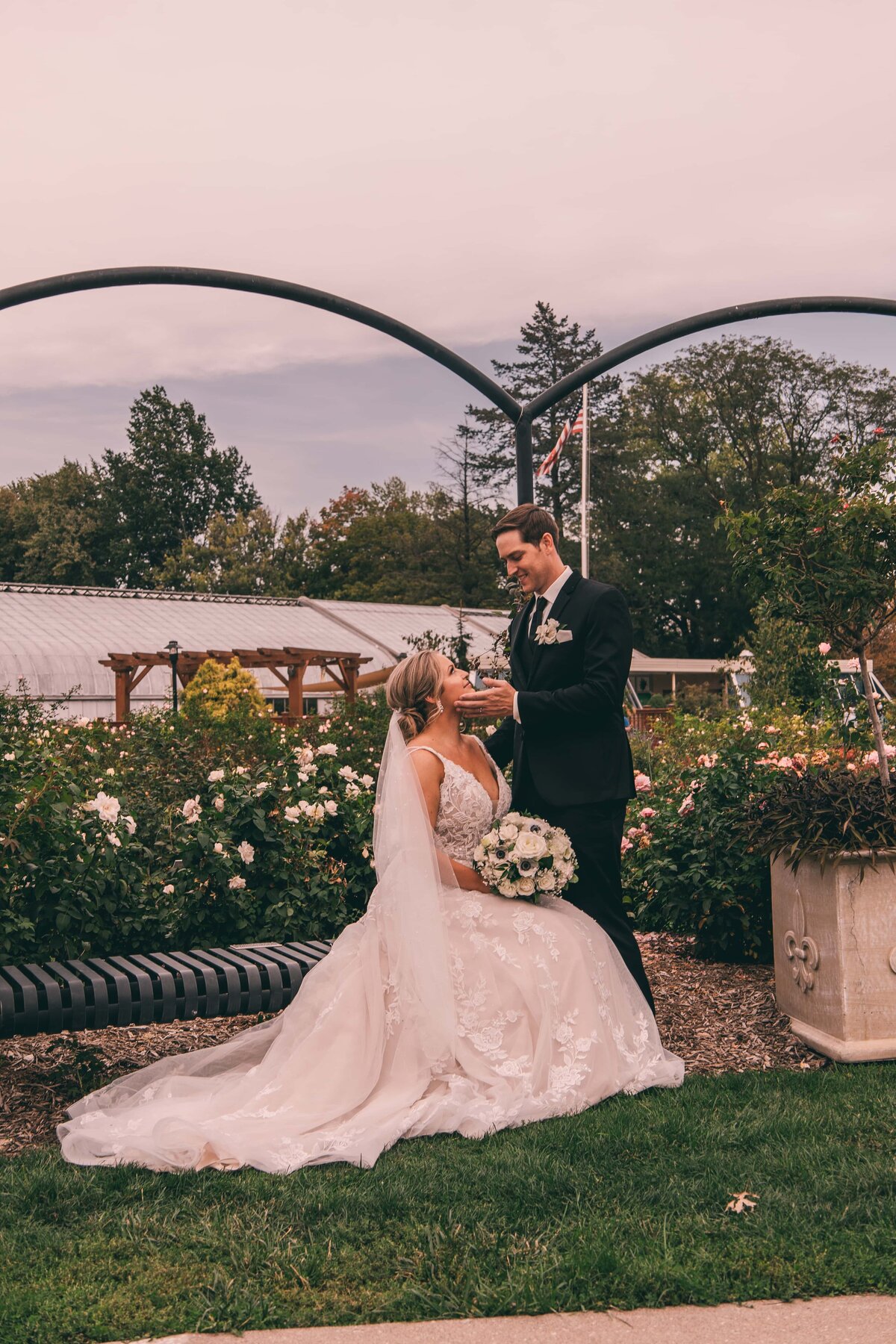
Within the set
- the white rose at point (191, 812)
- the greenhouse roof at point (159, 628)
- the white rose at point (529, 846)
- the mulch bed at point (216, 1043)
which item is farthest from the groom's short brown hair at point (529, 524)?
the greenhouse roof at point (159, 628)

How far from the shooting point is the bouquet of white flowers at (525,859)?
5125 millimetres

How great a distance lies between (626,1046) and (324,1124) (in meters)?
1.38

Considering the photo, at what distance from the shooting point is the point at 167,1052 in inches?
229

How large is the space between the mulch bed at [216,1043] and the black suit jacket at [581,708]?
1.33 m

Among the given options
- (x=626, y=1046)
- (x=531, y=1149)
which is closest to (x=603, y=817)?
(x=626, y=1046)

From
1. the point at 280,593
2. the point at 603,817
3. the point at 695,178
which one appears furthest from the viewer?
the point at 280,593

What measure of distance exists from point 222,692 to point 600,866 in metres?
17.0

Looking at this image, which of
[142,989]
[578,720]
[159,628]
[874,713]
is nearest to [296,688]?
[159,628]

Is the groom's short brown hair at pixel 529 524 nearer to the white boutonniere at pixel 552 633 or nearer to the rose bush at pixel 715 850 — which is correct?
the white boutonniere at pixel 552 633

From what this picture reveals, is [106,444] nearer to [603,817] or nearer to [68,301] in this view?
[68,301]

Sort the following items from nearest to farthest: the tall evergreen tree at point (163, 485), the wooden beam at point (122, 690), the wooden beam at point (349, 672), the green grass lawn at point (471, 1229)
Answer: the green grass lawn at point (471, 1229)
the wooden beam at point (349, 672)
the wooden beam at point (122, 690)
the tall evergreen tree at point (163, 485)

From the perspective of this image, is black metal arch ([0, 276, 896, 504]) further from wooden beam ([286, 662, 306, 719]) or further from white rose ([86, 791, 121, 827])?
wooden beam ([286, 662, 306, 719])

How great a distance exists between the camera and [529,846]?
5.12 m

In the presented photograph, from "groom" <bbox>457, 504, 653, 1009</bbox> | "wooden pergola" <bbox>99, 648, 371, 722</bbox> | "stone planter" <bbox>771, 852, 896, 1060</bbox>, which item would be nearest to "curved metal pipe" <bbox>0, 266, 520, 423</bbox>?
"groom" <bbox>457, 504, 653, 1009</bbox>
